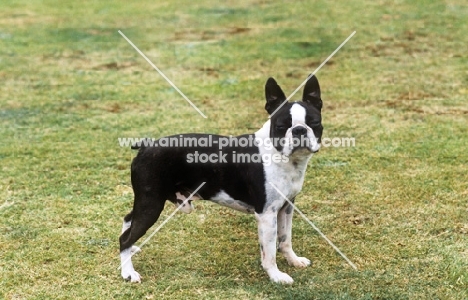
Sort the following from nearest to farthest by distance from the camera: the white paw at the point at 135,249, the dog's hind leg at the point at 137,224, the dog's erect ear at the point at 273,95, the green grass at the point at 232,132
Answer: the dog's erect ear at the point at 273,95 → the dog's hind leg at the point at 137,224 → the green grass at the point at 232,132 → the white paw at the point at 135,249

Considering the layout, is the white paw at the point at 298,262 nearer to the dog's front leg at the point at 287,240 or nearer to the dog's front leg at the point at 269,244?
the dog's front leg at the point at 287,240

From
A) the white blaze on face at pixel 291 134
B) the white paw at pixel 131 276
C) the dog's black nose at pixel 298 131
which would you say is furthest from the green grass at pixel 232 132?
the dog's black nose at pixel 298 131

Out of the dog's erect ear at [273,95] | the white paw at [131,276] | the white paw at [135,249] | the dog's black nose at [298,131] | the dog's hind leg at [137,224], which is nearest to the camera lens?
the dog's black nose at [298,131]

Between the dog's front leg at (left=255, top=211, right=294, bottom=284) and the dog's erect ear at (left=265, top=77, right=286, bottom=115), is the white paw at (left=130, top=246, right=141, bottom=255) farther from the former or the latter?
the dog's erect ear at (left=265, top=77, right=286, bottom=115)

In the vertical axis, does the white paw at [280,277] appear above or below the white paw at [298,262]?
above

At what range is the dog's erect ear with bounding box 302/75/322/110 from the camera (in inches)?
184

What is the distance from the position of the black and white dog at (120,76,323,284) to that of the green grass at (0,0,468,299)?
0.50 meters

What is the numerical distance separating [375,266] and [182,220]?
6.33 ft

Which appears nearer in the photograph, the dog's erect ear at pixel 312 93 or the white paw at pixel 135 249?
the dog's erect ear at pixel 312 93

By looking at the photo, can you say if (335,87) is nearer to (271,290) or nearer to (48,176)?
(48,176)

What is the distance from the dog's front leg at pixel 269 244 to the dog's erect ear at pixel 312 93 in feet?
2.92

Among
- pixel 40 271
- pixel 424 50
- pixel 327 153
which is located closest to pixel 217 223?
pixel 40 271

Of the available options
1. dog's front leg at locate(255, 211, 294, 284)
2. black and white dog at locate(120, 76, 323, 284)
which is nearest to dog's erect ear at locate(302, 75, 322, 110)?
black and white dog at locate(120, 76, 323, 284)

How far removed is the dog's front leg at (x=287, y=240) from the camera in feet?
16.6
